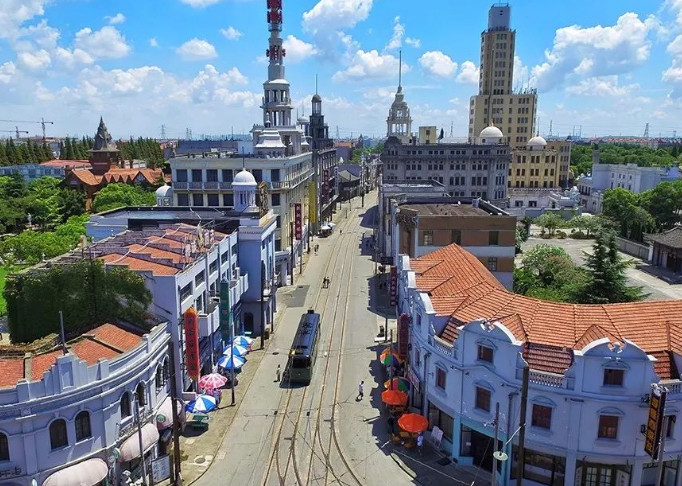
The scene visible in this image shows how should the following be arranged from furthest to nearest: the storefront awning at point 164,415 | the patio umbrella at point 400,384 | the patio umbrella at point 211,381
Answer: the patio umbrella at point 400,384 → the patio umbrella at point 211,381 → the storefront awning at point 164,415

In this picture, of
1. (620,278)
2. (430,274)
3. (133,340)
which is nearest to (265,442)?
(133,340)

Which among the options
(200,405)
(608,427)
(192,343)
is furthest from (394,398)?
(192,343)

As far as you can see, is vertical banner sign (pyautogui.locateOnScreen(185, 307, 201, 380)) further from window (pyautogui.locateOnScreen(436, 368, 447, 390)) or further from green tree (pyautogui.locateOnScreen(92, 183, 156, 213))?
green tree (pyautogui.locateOnScreen(92, 183, 156, 213))

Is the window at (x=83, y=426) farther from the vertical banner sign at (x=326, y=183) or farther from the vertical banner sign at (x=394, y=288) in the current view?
the vertical banner sign at (x=326, y=183)

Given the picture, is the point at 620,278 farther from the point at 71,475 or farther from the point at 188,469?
the point at 71,475

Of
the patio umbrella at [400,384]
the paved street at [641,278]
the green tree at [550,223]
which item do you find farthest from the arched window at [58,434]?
the green tree at [550,223]

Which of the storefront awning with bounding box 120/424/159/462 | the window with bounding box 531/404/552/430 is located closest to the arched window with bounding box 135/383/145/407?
the storefront awning with bounding box 120/424/159/462
